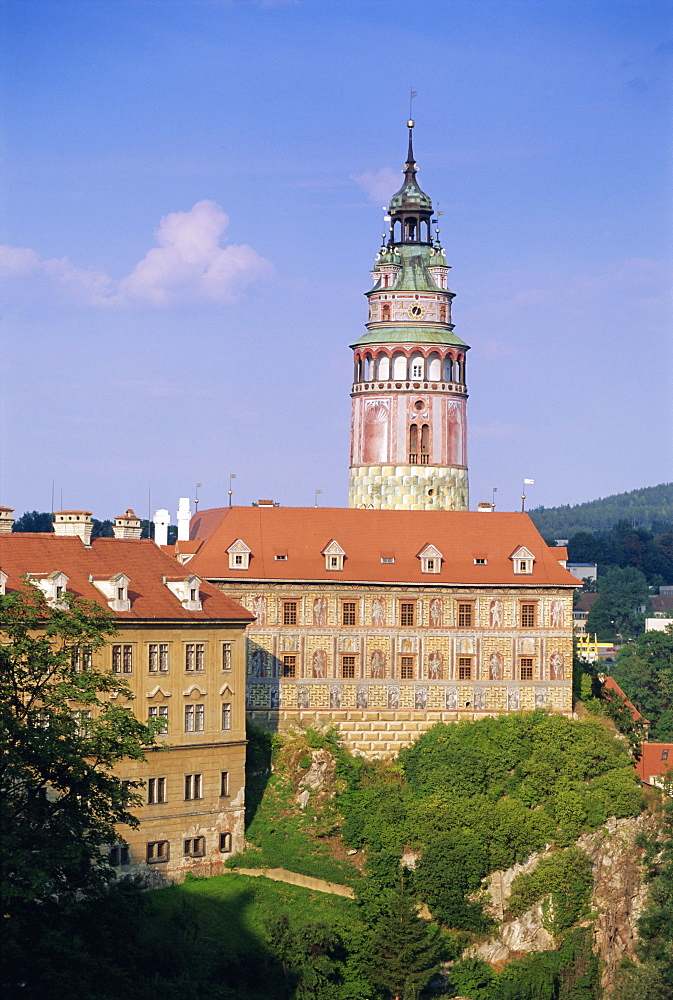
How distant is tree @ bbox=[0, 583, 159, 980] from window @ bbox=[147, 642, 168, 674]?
16216mm

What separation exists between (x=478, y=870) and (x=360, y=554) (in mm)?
16506

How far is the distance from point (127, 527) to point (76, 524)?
5356mm

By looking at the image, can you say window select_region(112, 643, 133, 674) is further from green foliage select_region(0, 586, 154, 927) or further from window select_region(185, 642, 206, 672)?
green foliage select_region(0, 586, 154, 927)

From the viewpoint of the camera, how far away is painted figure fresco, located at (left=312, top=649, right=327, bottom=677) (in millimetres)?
86750

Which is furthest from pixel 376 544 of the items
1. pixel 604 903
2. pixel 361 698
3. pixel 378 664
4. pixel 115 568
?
pixel 604 903

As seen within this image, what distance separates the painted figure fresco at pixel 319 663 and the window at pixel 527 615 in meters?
9.42

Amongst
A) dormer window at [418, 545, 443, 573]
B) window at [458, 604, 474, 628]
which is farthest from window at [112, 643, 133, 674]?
window at [458, 604, 474, 628]

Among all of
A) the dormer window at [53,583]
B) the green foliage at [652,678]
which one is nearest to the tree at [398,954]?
the dormer window at [53,583]

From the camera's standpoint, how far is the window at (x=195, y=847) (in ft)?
246

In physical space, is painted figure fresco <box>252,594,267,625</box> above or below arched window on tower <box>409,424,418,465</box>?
below

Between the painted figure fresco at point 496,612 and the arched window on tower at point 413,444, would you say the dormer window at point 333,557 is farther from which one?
the arched window on tower at point 413,444

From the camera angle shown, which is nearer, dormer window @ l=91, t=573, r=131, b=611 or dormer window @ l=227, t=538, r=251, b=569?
dormer window @ l=91, t=573, r=131, b=611

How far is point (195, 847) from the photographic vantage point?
7531 cm

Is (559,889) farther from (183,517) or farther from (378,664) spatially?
(183,517)
